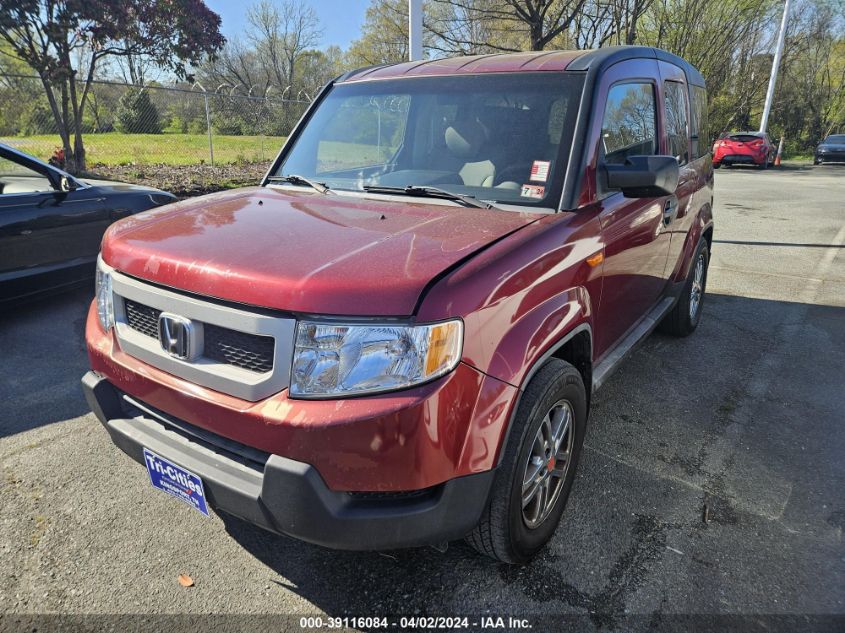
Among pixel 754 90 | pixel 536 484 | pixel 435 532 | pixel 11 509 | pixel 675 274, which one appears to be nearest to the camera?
pixel 435 532

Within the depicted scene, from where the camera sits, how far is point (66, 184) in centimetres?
508

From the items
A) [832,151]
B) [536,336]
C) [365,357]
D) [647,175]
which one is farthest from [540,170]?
[832,151]

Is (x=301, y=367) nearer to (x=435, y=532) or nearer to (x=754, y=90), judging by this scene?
(x=435, y=532)

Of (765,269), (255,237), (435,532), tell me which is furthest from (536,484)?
(765,269)

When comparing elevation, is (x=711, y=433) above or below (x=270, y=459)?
below

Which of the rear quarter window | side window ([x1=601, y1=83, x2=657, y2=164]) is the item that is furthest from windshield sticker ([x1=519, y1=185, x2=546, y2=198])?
the rear quarter window

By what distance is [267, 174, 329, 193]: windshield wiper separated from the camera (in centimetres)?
300

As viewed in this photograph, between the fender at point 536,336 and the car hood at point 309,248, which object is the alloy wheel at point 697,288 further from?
the car hood at point 309,248

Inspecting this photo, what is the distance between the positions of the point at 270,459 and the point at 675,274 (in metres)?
3.36

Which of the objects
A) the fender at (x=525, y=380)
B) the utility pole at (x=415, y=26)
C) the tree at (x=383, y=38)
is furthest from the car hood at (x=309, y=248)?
the tree at (x=383, y=38)

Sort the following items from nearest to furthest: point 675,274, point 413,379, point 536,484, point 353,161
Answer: point 413,379
point 536,484
point 353,161
point 675,274

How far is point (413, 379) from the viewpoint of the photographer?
1.73 meters

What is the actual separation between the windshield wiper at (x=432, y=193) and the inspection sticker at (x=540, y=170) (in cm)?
26

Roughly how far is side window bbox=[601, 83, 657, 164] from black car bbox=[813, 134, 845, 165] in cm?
3176
